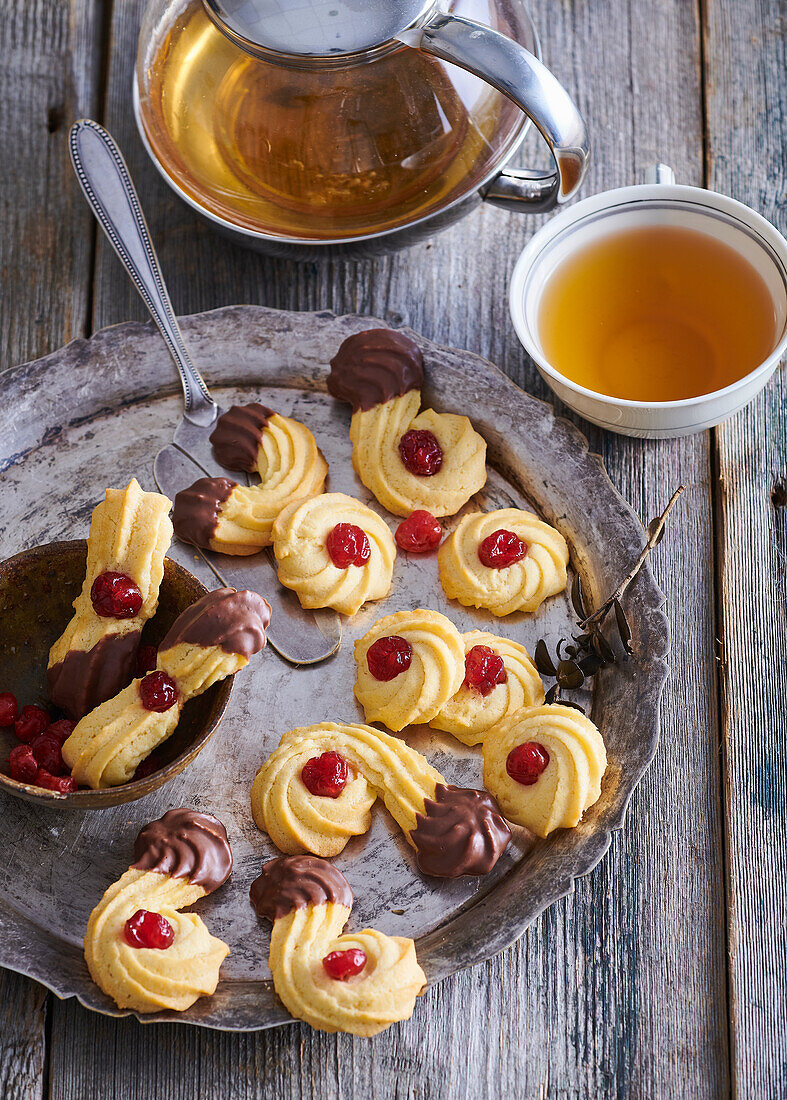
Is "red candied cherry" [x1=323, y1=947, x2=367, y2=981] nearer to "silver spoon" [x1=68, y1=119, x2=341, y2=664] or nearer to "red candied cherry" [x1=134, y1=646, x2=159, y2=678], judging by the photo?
"red candied cherry" [x1=134, y1=646, x2=159, y2=678]

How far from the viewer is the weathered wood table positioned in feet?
5.44

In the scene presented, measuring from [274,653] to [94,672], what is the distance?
1.02 ft

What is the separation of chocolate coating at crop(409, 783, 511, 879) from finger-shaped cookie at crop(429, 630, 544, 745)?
134 millimetres

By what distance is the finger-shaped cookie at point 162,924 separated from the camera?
1532mm

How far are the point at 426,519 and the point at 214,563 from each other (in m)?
0.39

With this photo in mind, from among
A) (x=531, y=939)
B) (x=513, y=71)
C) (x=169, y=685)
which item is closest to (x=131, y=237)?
(x=513, y=71)

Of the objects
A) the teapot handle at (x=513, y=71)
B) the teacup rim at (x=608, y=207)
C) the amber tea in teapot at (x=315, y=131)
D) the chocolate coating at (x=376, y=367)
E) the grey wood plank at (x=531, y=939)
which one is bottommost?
the grey wood plank at (x=531, y=939)

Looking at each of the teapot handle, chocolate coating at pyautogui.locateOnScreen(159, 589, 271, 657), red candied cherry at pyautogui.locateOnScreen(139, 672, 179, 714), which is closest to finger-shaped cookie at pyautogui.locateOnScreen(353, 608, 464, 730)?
chocolate coating at pyautogui.locateOnScreen(159, 589, 271, 657)

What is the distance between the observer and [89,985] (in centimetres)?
157

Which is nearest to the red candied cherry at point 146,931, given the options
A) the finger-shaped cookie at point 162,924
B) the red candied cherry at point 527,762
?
the finger-shaped cookie at point 162,924

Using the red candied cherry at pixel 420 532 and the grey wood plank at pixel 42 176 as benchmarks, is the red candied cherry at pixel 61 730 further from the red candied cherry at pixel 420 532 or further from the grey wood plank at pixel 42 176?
the grey wood plank at pixel 42 176

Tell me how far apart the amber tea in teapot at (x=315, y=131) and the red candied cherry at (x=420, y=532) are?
1.68 feet

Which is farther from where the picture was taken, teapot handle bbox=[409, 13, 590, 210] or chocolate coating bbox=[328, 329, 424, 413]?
chocolate coating bbox=[328, 329, 424, 413]

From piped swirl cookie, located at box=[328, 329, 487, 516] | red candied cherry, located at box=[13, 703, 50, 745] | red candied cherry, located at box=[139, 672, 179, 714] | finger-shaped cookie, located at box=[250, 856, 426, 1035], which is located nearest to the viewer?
finger-shaped cookie, located at box=[250, 856, 426, 1035]
